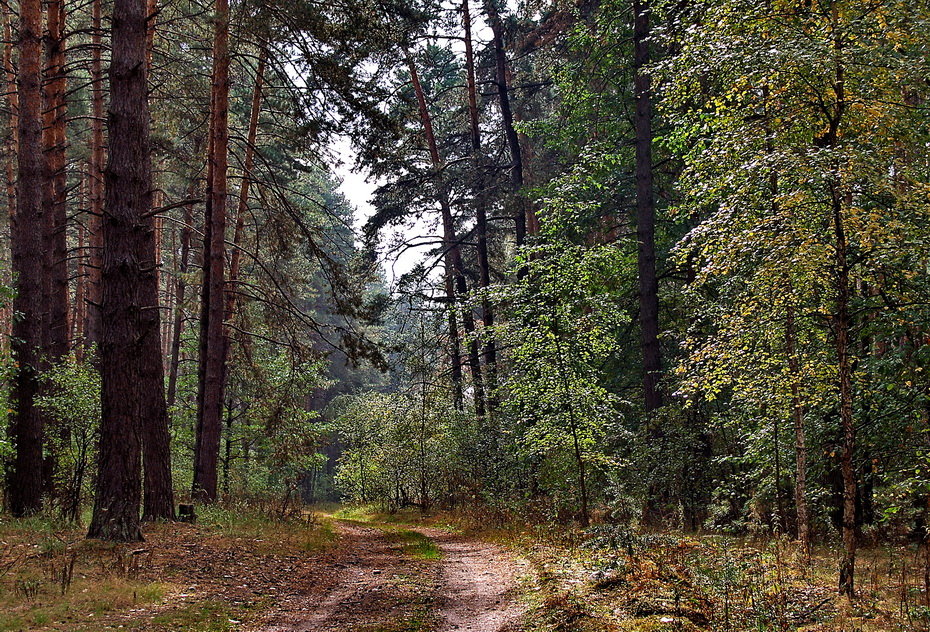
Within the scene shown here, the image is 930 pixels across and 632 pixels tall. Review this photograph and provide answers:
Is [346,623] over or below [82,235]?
below

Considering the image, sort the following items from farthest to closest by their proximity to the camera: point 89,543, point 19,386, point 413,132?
point 413,132, point 19,386, point 89,543

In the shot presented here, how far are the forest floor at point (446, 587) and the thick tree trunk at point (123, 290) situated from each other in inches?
27.5

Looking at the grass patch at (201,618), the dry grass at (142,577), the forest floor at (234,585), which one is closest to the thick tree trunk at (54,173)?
the dry grass at (142,577)

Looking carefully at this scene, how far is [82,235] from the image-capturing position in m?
27.3

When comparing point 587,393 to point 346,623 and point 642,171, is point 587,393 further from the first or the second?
point 346,623

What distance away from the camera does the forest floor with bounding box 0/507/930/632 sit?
502cm

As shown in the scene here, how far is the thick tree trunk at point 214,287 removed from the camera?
12828mm

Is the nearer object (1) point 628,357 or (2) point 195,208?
(1) point 628,357

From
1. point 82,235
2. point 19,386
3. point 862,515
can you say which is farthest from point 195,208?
point 862,515

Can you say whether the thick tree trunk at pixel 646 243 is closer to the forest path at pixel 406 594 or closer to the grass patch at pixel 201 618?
the forest path at pixel 406 594

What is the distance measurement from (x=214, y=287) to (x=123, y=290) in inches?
195

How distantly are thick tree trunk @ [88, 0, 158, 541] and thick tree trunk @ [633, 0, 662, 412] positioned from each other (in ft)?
31.2

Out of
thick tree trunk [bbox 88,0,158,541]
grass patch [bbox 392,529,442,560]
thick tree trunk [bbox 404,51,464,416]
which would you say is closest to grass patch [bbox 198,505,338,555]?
grass patch [bbox 392,529,442,560]

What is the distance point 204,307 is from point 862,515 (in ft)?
43.6
